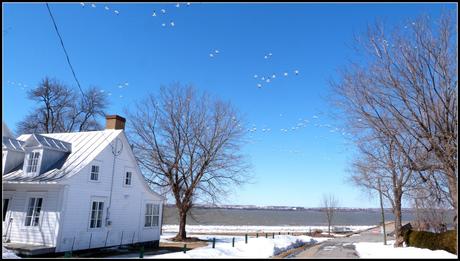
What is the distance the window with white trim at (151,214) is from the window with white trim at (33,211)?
6.91 m

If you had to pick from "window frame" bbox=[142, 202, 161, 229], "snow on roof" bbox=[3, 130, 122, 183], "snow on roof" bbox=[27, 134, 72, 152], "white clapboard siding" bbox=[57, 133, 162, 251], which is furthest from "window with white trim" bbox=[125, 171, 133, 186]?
"snow on roof" bbox=[27, 134, 72, 152]

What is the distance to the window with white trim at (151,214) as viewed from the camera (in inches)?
942

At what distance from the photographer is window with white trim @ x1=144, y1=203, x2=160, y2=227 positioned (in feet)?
78.5

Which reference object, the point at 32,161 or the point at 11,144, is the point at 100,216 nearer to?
the point at 32,161

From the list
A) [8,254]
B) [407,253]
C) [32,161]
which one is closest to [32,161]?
[32,161]

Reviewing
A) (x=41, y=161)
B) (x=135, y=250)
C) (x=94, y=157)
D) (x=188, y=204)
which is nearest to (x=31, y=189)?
(x=41, y=161)

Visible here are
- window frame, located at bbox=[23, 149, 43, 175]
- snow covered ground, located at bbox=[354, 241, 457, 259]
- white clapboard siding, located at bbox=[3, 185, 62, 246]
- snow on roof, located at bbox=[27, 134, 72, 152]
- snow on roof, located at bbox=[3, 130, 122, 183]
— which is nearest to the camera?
snow covered ground, located at bbox=[354, 241, 457, 259]

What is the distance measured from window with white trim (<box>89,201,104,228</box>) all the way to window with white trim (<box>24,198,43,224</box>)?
2.47 meters

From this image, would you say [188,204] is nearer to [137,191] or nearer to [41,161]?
[137,191]

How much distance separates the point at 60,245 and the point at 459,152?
1678cm

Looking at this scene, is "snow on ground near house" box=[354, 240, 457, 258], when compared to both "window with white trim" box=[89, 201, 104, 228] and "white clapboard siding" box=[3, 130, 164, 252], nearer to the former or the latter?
"white clapboard siding" box=[3, 130, 164, 252]

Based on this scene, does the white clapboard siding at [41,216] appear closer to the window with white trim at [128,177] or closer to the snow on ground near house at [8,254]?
the snow on ground near house at [8,254]

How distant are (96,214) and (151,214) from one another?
5.07 m

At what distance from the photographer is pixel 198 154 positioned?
31047 millimetres
